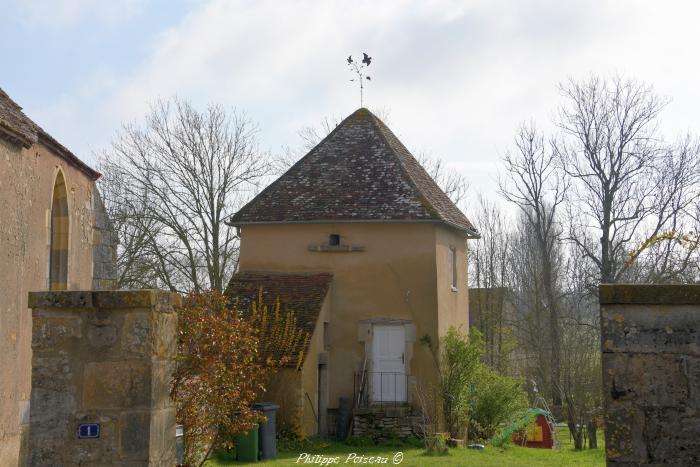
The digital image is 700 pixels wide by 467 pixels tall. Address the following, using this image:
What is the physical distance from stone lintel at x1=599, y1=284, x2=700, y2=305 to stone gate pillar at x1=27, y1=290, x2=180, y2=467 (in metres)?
3.26

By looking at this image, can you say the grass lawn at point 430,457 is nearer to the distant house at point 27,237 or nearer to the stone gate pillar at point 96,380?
the distant house at point 27,237

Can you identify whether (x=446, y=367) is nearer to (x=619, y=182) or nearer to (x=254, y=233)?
(x=254, y=233)

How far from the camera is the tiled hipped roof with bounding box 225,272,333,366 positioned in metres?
22.0

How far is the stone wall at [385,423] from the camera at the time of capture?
21922 mm

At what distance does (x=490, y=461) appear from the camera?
18.5 meters

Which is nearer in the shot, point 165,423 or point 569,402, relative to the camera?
point 165,423

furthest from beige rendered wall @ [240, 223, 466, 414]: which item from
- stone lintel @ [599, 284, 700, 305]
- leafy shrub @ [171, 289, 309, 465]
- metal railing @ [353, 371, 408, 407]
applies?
stone lintel @ [599, 284, 700, 305]

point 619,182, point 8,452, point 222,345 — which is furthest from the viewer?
point 619,182

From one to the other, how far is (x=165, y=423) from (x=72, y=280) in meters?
10.8

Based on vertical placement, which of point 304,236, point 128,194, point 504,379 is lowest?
point 504,379

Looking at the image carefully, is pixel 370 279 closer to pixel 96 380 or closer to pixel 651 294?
pixel 96 380

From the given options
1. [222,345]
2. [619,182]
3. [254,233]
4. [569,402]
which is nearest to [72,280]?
[222,345]

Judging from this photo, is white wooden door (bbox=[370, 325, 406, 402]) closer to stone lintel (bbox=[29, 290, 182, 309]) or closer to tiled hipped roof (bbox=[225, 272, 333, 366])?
tiled hipped roof (bbox=[225, 272, 333, 366])

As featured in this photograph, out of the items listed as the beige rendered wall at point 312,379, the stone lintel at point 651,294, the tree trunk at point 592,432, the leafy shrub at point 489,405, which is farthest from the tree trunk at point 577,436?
the stone lintel at point 651,294
